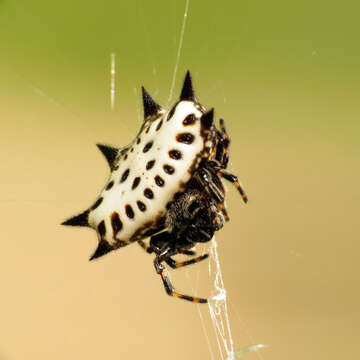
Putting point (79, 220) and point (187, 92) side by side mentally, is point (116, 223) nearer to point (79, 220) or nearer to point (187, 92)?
point (79, 220)

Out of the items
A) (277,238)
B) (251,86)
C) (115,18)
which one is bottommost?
(277,238)

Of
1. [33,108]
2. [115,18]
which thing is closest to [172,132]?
[115,18]

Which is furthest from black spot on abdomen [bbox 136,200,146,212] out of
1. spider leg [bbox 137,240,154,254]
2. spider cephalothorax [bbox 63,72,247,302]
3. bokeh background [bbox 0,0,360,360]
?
bokeh background [bbox 0,0,360,360]

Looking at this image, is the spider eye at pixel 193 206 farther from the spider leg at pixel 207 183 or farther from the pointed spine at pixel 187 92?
the pointed spine at pixel 187 92

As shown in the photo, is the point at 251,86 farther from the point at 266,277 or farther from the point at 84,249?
the point at 84,249

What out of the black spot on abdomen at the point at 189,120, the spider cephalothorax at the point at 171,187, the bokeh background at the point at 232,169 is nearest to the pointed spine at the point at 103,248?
the spider cephalothorax at the point at 171,187

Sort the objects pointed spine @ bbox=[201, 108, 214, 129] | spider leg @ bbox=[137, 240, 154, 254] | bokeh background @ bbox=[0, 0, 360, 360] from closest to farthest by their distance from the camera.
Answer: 1. pointed spine @ bbox=[201, 108, 214, 129]
2. spider leg @ bbox=[137, 240, 154, 254]
3. bokeh background @ bbox=[0, 0, 360, 360]

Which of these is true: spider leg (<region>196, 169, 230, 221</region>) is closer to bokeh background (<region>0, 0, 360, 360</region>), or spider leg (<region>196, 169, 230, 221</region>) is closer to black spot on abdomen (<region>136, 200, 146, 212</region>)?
black spot on abdomen (<region>136, 200, 146, 212</region>)
